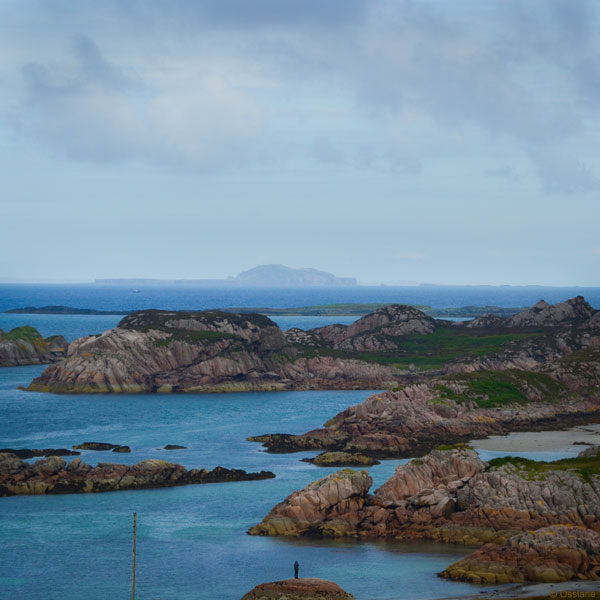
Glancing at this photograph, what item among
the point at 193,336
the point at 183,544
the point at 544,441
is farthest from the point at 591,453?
the point at 193,336

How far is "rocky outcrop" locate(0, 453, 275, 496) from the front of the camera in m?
75.0

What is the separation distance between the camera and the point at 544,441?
9594cm

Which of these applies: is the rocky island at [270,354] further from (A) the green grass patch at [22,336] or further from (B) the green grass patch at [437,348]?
(A) the green grass patch at [22,336]

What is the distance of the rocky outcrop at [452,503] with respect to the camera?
6066 cm

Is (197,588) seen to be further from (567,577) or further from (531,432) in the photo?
(531,432)

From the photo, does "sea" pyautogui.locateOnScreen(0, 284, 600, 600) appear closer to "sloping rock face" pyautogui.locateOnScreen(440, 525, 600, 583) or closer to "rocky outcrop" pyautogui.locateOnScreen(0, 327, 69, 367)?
"sloping rock face" pyautogui.locateOnScreen(440, 525, 600, 583)

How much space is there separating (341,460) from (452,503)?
23660mm

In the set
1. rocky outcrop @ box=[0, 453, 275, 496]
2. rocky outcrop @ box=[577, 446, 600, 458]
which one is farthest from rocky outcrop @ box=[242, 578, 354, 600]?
rocky outcrop @ box=[577, 446, 600, 458]

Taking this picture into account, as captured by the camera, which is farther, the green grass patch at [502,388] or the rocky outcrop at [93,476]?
the green grass patch at [502,388]

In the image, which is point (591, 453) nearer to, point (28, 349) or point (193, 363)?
point (193, 363)

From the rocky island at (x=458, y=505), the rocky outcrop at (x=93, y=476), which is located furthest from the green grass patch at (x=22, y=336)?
the rocky island at (x=458, y=505)

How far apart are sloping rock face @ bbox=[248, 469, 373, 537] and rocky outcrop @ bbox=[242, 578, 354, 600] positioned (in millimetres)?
13609

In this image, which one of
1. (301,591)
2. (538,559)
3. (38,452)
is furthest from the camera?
(38,452)

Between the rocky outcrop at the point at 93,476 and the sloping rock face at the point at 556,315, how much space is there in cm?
11464
